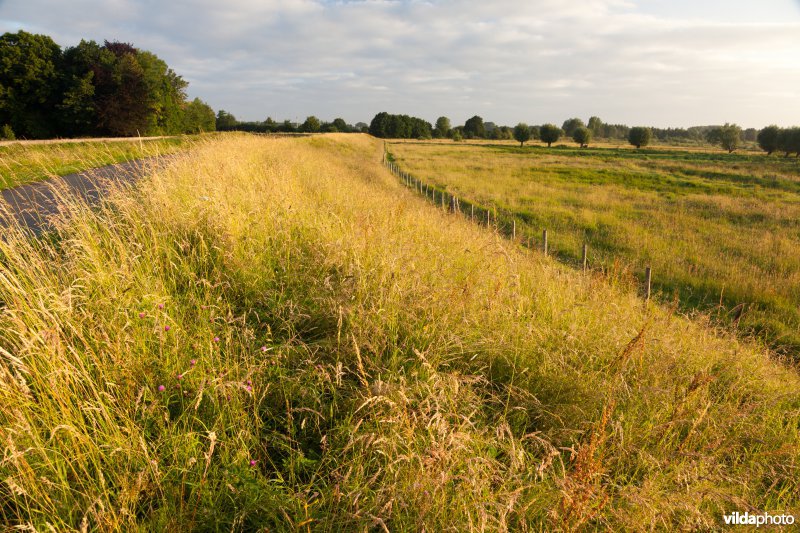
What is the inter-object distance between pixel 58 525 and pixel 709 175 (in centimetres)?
4590

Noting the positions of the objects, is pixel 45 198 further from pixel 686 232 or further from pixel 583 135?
pixel 583 135

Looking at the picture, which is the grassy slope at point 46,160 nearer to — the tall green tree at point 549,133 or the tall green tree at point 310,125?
the tall green tree at point 310,125

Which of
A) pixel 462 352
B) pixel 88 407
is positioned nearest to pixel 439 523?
pixel 462 352

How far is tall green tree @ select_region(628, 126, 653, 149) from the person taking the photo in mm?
89750

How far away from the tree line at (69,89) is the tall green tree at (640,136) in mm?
88545

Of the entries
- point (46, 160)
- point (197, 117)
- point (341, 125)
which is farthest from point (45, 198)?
point (341, 125)

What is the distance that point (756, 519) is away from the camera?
8.22 ft

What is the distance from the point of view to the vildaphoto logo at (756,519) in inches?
97.5

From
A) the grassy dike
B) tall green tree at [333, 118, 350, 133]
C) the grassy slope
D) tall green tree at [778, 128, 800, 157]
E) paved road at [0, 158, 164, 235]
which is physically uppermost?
tall green tree at [333, 118, 350, 133]

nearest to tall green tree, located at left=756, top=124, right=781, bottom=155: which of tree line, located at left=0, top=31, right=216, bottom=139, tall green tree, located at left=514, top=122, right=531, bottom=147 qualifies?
tall green tree, located at left=514, top=122, right=531, bottom=147

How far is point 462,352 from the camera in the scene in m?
3.23

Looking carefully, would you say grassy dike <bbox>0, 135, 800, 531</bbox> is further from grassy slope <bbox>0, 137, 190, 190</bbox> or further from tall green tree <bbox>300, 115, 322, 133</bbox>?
tall green tree <bbox>300, 115, 322, 133</bbox>

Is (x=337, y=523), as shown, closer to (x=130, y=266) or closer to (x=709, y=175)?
(x=130, y=266)

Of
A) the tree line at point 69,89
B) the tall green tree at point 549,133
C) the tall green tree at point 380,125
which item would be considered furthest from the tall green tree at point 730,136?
the tree line at point 69,89
